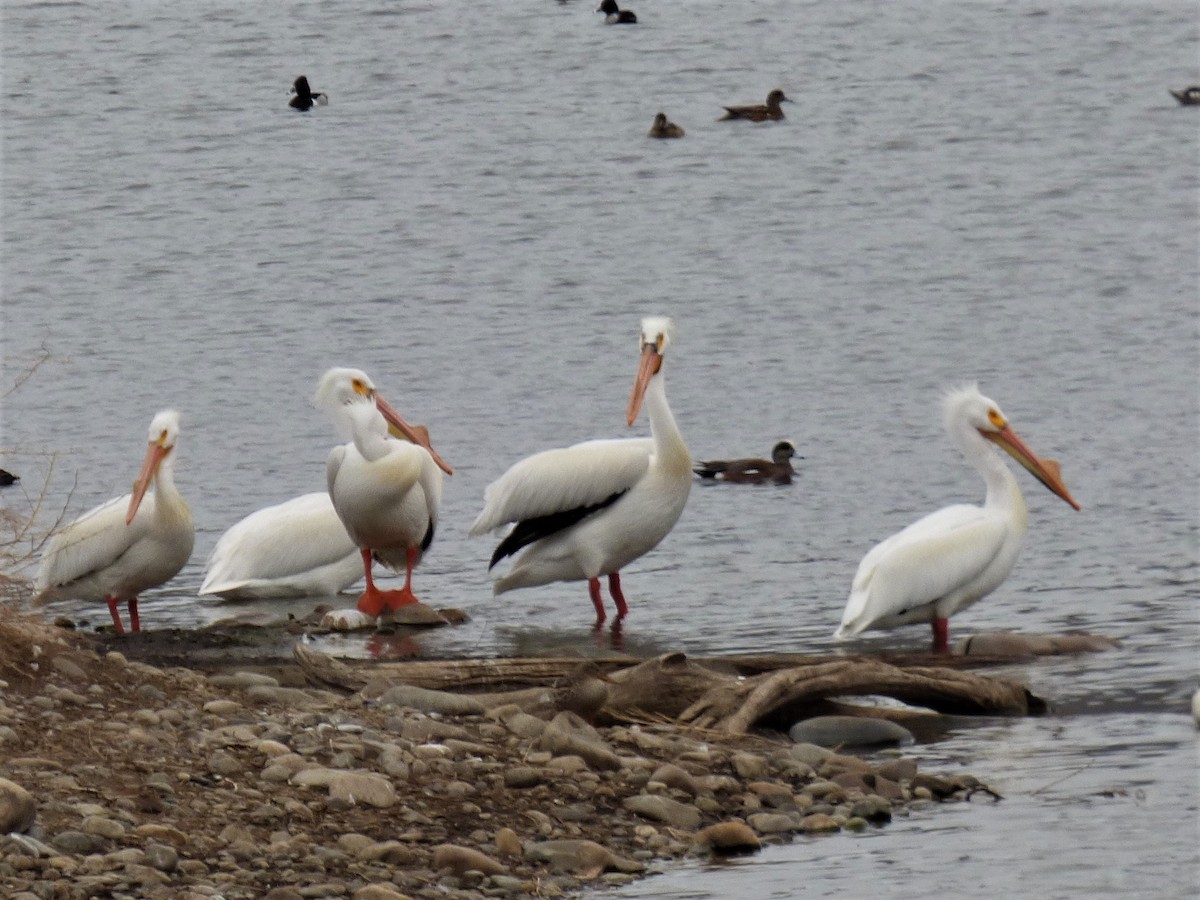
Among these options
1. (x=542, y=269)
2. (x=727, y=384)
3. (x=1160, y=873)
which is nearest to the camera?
(x=1160, y=873)

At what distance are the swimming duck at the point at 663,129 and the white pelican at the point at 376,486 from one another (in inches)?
Answer: 544

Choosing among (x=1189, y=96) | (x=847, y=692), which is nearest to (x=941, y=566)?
(x=847, y=692)

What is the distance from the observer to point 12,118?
24.9 meters

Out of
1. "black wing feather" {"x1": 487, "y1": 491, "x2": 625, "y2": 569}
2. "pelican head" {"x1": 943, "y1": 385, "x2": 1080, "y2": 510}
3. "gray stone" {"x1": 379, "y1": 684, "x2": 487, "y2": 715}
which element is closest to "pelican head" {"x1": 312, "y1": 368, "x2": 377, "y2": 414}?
"black wing feather" {"x1": 487, "y1": 491, "x2": 625, "y2": 569}

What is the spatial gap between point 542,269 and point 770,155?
545cm

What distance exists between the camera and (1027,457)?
9.24 metres

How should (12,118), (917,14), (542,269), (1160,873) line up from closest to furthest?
(1160,873)
(542,269)
(12,118)
(917,14)

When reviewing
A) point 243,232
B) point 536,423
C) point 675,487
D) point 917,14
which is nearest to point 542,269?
point 243,232

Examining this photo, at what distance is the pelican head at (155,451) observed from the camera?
28.8 ft

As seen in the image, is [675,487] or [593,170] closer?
[675,487]

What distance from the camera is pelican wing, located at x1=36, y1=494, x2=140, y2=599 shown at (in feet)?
28.6

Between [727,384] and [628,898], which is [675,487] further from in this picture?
[727,384]

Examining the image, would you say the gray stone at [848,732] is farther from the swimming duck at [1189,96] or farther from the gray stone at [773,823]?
the swimming duck at [1189,96]

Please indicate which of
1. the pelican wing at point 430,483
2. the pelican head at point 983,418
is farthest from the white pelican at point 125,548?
the pelican head at point 983,418
